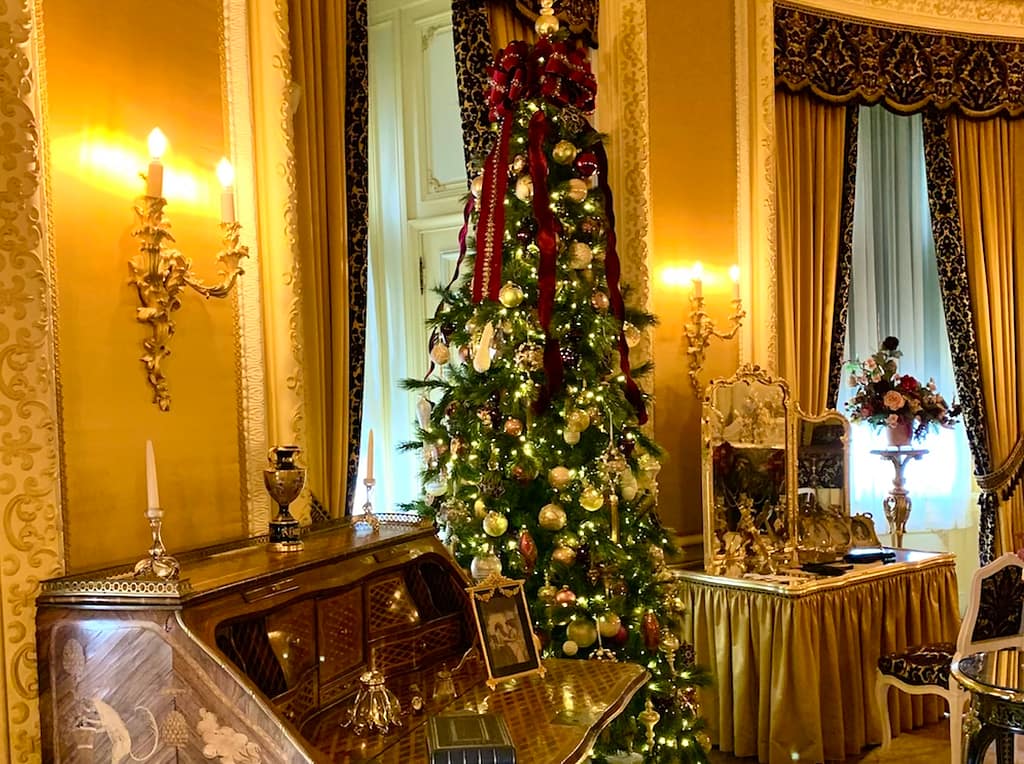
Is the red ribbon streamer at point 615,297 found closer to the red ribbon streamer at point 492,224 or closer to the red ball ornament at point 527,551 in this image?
the red ribbon streamer at point 492,224

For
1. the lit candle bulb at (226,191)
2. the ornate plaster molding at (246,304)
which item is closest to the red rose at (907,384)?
the ornate plaster molding at (246,304)

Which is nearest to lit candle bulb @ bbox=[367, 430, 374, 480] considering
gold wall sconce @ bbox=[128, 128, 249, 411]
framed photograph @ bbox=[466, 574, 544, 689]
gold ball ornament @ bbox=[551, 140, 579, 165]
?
framed photograph @ bbox=[466, 574, 544, 689]

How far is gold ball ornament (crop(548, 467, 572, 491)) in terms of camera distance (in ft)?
10.4

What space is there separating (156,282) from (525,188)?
1354 mm

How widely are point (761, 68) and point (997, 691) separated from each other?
10.8 ft

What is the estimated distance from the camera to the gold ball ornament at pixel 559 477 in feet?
10.4

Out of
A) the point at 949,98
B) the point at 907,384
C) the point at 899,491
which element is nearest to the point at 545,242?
the point at 907,384

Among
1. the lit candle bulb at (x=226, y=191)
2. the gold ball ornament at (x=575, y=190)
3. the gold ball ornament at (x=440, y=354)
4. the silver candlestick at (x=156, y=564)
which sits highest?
the gold ball ornament at (x=575, y=190)

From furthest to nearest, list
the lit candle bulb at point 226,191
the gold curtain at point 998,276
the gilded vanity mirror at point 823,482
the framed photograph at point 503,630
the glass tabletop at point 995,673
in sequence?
the gold curtain at point 998,276 → the gilded vanity mirror at point 823,482 → the glass tabletop at point 995,673 → the framed photograph at point 503,630 → the lit candle bulb at point 226,191

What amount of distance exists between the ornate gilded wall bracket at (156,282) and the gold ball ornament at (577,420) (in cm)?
126

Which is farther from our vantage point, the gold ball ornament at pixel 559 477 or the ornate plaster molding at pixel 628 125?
the ornate plaster molding at pixel 628 125

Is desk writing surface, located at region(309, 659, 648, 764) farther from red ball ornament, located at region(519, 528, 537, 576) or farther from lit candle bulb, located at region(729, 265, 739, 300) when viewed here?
lit candle bulb, located at region(729, 265, 739, 300)

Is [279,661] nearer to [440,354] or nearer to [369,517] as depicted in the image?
[369,517]

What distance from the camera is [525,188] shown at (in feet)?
10.8
